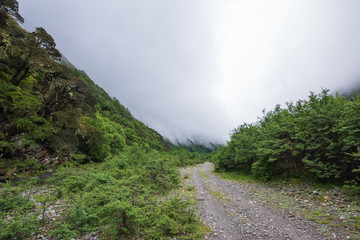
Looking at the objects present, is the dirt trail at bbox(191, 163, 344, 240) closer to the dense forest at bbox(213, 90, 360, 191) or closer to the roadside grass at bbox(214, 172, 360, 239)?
the roadside grass at bbox(214, 172, 360, 239)

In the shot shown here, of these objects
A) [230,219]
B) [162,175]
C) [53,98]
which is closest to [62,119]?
[53,98]

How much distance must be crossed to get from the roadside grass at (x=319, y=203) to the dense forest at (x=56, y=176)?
19.2 feet

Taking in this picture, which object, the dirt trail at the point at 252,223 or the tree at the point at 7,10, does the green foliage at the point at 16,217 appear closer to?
the dirt trail at the point at 252,223

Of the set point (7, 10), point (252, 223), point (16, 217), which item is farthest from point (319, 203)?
point (7, 10)

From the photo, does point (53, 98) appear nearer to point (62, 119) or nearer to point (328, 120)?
Result: point (62, 119)

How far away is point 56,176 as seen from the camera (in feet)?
41.1

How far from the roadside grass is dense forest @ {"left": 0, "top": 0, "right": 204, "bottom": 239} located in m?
5.85

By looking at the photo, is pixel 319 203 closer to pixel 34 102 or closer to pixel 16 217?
pixel 16 217

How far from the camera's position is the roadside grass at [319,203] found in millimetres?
6133

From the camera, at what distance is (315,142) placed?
11.3m

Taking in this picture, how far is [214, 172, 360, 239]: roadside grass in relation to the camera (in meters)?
6.13

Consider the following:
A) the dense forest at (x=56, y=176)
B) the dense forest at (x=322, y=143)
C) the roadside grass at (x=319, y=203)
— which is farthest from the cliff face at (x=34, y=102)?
the dense forest at (x=322, y=143)

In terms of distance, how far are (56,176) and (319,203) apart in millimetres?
20168

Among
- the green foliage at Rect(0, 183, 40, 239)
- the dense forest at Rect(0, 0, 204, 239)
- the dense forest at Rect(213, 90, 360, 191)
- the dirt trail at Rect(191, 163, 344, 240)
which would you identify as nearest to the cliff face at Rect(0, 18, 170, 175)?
the dense forest at Rect(0, 0, 204, 239)
